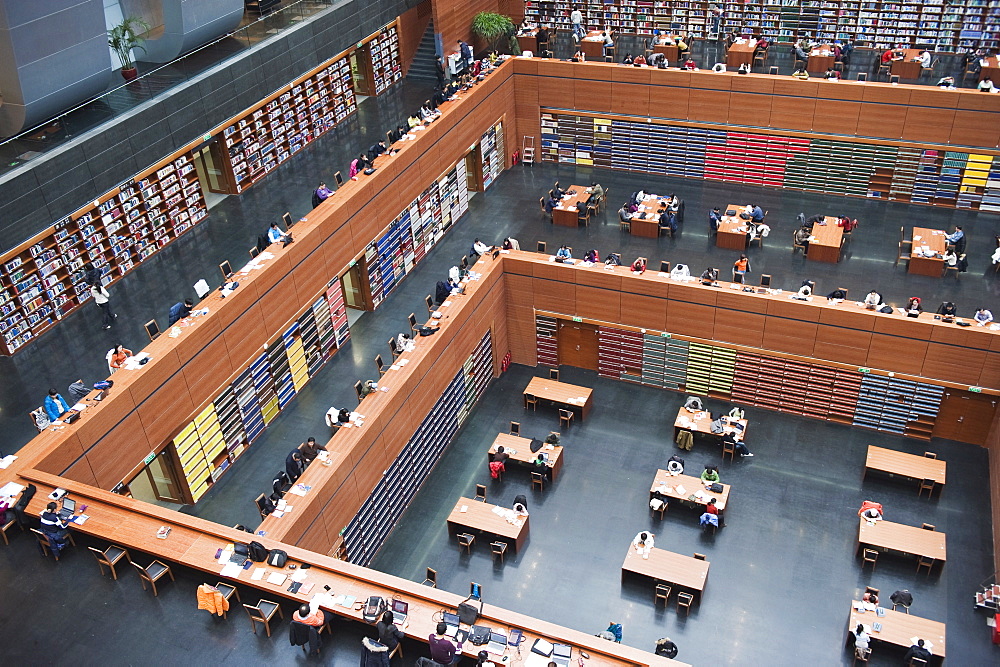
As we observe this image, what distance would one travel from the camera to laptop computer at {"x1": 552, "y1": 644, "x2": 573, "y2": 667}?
38.5 ft

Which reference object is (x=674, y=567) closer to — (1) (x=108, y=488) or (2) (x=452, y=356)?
(2) (x=452, y=356)

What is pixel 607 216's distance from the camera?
81.9ft

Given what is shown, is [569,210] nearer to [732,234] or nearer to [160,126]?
[732,234]

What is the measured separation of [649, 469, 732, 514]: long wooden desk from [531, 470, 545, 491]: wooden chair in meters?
2.19

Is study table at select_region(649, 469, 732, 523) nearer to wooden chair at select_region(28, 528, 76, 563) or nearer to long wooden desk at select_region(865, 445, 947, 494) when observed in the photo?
long wooden desk at select_region(865, 445, 947, 494)

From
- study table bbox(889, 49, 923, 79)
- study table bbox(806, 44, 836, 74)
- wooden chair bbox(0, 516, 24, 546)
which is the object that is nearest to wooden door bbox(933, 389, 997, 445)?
study table bbox(889, 49, 923, 79)

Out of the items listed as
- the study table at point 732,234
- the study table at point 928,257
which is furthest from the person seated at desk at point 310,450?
the study table at point 928,257

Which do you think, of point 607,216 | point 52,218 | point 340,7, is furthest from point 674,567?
point 340,7

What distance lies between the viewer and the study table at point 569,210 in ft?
79.7

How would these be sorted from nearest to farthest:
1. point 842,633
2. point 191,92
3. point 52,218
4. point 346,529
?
point 842,633 → point 346,529 → point 52,218 → point 191,92

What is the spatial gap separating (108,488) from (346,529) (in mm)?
4171

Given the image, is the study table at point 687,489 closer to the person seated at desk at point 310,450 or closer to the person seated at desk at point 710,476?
the person seated at desk at point 710,476

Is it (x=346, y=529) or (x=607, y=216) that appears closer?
(x=346, y=529)

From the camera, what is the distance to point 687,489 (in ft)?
58.0
